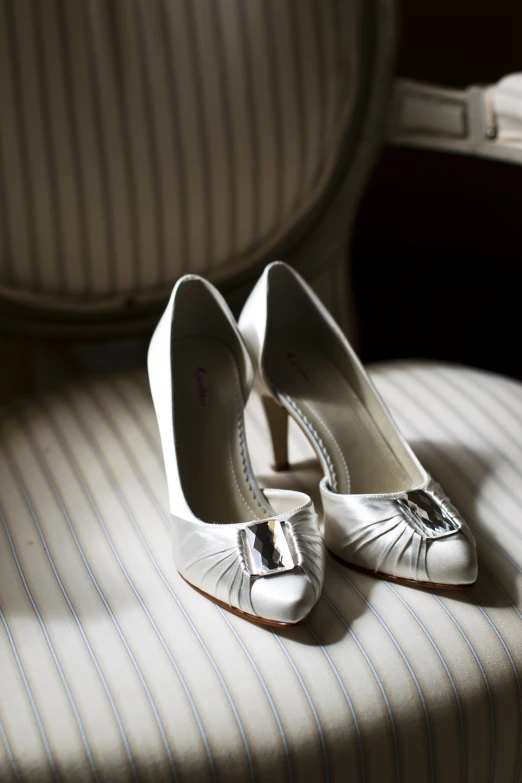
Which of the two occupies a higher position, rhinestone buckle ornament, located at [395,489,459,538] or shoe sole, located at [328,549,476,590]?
rhinestone buckle ornament, located at [395,489,459,538]

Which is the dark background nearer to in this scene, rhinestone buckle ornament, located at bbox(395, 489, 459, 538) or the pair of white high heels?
the pair of white high heels

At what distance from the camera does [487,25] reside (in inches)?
34.1

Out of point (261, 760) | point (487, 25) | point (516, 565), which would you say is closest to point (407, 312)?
point (487, 25)

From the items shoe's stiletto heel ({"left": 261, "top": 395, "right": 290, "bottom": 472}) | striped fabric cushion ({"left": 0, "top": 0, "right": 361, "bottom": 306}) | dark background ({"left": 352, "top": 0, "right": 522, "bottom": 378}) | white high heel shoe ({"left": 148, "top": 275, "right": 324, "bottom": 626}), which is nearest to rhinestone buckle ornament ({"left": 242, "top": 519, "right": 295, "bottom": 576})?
white high heel shoe ({"left": 148, "top": 275, "right": 324, "bottom": 626})

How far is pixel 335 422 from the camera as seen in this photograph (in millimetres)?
543

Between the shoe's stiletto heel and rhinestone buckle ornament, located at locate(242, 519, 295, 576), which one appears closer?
rhinestone buckle ornament, located at locate(242, 519, 295, 576)

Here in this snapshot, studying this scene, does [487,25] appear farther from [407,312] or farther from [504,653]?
[504,653]

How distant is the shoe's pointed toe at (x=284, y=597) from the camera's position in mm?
378

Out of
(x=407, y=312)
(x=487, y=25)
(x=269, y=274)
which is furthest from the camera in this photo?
(x=407, y=312)

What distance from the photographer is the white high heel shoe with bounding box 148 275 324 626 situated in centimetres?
39

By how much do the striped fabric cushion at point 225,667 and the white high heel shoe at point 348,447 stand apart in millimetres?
20

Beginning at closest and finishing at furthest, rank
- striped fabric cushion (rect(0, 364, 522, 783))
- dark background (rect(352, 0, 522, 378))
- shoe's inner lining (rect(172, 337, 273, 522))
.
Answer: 1. striped fabric cushion (rect(0, 364, 522, 783))
2. shoe's inner lining (rect(172, 337, 273, 522))
3. dark background (rect(352, 0, 522, 378))

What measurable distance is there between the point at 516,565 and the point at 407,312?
758 mm

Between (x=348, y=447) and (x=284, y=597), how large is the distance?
0.56 feet
